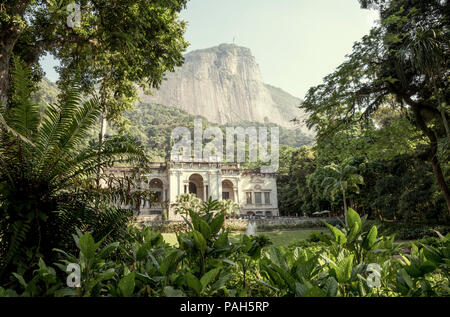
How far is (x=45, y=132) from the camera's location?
6.95ft

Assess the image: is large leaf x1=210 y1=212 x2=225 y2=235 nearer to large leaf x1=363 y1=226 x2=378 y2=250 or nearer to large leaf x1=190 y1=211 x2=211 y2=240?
large leaf x1=190 y1=211 x2=211 y2=240

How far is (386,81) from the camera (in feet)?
23.1

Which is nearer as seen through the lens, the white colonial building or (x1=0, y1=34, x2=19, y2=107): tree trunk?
(x1=0, y1=34, x2=19, y2=107): tree trunk

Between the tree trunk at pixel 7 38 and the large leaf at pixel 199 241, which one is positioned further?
the tree trunk at pixel 7 38

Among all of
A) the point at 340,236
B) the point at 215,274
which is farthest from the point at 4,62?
the point at 340,236

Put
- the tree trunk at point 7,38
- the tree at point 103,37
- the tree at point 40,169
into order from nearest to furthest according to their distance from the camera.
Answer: the tree at point 40,169 < the tree trunk at point 7,38 < the tree at point 103,37

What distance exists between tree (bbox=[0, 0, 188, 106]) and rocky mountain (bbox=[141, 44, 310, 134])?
70588 millimetres

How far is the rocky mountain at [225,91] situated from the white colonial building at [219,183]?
46957 millimetres

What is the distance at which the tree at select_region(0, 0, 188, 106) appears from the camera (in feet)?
14.7

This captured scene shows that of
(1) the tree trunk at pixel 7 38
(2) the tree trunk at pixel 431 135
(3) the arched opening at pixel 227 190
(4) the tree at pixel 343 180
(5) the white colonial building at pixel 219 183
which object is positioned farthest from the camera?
(3) the arched opening at pixel 227 190

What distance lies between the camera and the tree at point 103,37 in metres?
4.48

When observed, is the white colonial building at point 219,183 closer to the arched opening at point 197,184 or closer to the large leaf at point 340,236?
the arched opening at point 197,184

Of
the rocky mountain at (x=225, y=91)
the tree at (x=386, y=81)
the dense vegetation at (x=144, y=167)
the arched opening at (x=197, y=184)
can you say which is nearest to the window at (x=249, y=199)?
the arched opening at (x=197, y=184)

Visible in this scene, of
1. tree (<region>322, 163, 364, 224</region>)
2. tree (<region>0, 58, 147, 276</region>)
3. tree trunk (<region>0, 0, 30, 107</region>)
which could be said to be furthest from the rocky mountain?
tree (<region>0, 58, 147, 276</region>)
